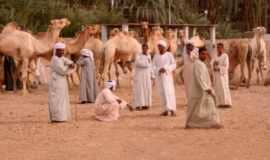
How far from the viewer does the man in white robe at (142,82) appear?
1321 centimetres

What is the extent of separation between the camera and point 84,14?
95.2 ft

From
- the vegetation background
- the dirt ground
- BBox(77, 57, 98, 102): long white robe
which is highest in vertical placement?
the vegetation background

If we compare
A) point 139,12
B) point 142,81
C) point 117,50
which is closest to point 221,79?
point 142,81

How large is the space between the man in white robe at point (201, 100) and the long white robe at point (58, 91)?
2.29m

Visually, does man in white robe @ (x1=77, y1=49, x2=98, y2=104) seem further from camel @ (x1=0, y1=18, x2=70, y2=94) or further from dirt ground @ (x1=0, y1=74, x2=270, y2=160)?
camel @ (x1=0, y1=18, x2=70, y2=94)

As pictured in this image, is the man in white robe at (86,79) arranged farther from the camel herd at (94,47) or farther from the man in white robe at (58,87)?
the man in white robe at (58,87)

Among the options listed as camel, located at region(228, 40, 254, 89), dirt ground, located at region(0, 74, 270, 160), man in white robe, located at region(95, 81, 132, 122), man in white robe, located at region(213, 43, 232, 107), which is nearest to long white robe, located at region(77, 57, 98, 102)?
dirt ground, located at region(0, 74, 270, 160)

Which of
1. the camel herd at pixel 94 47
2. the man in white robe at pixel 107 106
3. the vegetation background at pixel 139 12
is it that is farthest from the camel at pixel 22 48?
the vegetation background at pixel 139 12

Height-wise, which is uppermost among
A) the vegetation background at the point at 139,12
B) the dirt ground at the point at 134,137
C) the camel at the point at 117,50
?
the vegetation background at the point at 139,12

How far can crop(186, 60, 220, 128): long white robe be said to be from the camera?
10266 mm

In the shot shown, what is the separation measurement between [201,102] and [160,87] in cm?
204

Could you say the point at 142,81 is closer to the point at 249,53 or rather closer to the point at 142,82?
the point at 142,82

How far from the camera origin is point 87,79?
47.7 ft

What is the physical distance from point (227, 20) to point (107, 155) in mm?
30171
